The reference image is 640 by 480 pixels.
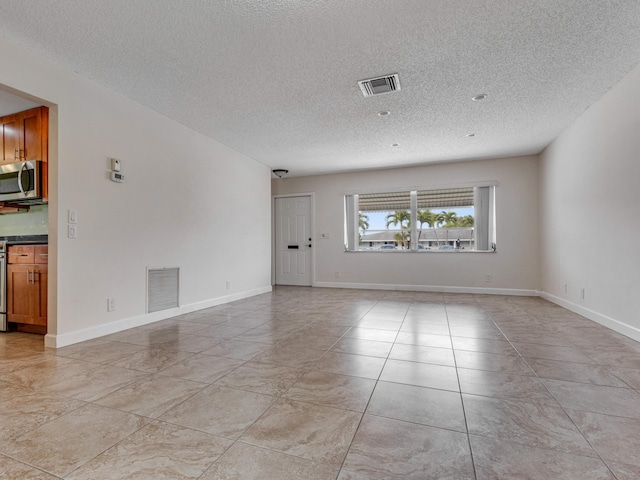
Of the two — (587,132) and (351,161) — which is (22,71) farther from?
(587,132)

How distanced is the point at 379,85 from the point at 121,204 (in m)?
2.98

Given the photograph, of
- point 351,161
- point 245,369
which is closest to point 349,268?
point 351,161

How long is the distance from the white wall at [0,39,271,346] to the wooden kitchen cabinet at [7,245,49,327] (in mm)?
462

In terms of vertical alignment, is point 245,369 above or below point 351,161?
below

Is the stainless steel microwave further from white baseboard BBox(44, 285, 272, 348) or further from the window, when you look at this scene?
the window

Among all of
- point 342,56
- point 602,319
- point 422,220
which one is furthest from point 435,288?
point 342,56

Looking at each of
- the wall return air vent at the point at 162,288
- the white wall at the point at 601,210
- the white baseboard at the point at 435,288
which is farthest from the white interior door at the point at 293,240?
the white wall at the point at 601,210

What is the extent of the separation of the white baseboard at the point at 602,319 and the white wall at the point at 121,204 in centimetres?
484

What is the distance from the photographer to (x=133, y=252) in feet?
11.7

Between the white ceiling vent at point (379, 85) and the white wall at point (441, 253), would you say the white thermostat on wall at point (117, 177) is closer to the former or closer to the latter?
the white ceiling vent at point (379, 85)

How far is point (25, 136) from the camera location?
10.5 ft

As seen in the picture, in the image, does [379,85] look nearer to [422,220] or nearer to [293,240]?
[422,220]

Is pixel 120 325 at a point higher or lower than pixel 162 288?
lower

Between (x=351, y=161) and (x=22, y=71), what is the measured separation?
4.59 meters
